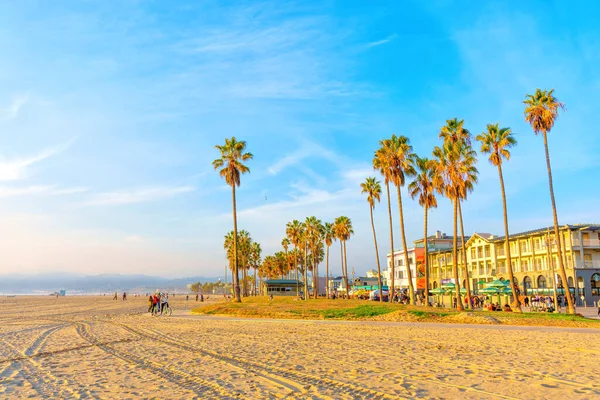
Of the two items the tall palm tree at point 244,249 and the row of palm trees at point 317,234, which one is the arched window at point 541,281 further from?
the tall palm tree at point 244,249

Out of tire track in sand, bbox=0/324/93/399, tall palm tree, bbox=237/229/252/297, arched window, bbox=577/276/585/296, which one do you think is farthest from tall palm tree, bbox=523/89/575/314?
tall palm tree, bbox=237/229/252/297

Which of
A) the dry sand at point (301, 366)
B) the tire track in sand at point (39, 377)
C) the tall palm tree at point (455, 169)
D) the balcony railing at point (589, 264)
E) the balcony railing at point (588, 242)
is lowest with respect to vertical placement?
the dry sand at point (301, 366)

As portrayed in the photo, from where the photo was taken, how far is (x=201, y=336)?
686 inches

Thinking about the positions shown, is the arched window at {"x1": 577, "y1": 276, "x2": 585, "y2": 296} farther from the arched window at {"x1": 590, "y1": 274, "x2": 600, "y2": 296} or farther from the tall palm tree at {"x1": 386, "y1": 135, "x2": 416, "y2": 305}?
the tall palm tree at {"x1": 386, "y1": 135, "x2": 416, "y2": 305}

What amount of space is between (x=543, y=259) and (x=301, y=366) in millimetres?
53377

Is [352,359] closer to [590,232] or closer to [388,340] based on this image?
[388,340]

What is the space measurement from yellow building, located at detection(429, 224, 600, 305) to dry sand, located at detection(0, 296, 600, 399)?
32017mm

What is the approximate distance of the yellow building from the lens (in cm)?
4984

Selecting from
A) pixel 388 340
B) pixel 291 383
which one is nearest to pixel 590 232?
pixel 388 340

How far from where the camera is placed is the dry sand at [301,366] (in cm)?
816

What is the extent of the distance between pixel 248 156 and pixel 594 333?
118 ft

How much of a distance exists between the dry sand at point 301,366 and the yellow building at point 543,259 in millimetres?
32017

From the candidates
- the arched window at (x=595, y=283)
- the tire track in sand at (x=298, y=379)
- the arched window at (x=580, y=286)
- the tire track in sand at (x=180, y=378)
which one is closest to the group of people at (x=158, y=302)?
the tire track in sand at (x=180, y=378)

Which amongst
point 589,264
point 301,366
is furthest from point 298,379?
point 589,264
